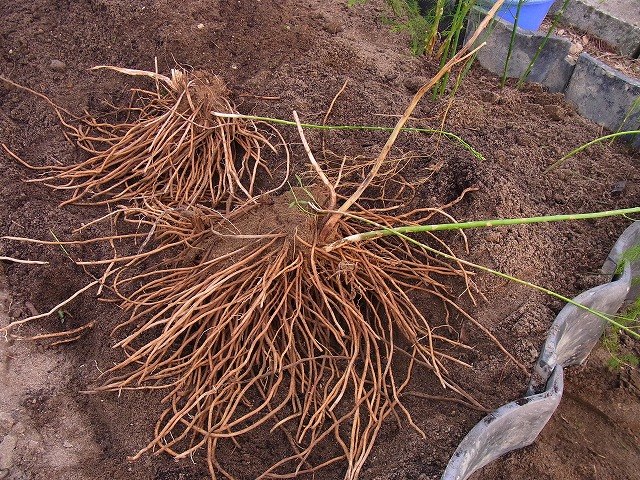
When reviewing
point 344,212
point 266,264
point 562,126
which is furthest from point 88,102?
point 562,126

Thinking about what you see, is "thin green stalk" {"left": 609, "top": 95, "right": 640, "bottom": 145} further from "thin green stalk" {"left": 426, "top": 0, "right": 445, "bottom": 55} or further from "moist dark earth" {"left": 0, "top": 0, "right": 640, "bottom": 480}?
"thin green stalk" {"left": 426, "top": 0, "right": 445, "bottom": 55}

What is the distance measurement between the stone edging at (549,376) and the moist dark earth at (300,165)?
0.06 m

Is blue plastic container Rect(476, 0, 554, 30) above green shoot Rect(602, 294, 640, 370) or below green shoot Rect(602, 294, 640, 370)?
above

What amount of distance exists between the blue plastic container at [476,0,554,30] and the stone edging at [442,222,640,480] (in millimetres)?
1400

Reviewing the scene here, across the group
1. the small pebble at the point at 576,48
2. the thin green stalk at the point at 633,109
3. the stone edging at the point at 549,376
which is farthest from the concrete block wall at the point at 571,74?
the small pebble at the point at 576,48

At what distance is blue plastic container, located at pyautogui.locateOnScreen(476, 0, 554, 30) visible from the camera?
2605mm

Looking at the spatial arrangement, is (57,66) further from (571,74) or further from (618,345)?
(618,345)

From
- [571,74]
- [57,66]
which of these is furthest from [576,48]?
[57,66]

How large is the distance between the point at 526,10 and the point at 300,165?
5.22ft

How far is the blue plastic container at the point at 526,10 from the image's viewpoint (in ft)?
8.55

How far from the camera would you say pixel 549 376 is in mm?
1472

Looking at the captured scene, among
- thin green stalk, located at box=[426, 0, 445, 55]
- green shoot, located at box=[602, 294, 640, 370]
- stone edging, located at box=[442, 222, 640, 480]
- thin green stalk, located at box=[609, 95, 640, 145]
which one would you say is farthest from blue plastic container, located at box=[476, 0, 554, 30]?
green shoot, located at box=[602, 294, 640, 370]

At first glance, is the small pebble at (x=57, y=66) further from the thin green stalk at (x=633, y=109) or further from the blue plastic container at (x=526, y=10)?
the thin green stalk at (x=633, y=109)

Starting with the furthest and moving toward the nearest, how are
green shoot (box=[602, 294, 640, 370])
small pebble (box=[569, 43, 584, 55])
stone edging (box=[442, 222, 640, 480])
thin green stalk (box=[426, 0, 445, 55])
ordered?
small pebble (box=[569, 43, 584, 55])
thin green stalk (box=[426, 0, 445, 55])
green shoot (box=[602, 294, 640, 370])
stone edging (box=[442, 222, 640, 480])
